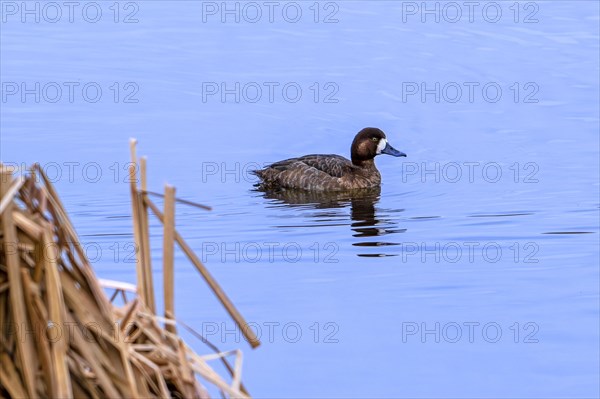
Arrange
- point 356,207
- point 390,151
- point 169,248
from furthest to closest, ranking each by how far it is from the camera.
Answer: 1. point 390,151
2. point 356,207
3. point 169,248

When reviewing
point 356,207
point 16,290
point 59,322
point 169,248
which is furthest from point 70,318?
point 356,207

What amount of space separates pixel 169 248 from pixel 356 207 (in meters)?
11.0

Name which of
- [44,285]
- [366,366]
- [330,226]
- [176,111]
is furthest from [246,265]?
[44,285]

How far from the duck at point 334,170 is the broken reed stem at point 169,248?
37.4 feet

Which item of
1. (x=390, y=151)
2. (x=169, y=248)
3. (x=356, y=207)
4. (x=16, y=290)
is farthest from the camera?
(x=390, y=151)

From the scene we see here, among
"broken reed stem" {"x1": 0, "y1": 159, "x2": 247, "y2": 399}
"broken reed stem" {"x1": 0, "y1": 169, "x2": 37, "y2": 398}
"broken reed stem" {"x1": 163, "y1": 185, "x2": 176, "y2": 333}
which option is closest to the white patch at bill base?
"broken reed stem" {"x1": 163, "y1": 185, "x2": 176, "y2": 333}

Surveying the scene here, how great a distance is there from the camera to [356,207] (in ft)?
50.7

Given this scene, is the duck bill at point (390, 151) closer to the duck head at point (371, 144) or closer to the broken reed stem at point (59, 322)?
the duck head at point (371, 144)

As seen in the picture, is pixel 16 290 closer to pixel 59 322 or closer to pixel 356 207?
pixel 59 322

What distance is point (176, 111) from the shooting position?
1800 cm

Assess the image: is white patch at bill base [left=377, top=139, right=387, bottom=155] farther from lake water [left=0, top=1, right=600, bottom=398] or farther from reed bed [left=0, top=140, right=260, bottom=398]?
reed bed [left=0, top=140, right=260, bottom=398]

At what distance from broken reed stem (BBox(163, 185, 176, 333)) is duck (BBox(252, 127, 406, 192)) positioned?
11.4m

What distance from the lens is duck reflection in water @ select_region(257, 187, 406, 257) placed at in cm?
1359

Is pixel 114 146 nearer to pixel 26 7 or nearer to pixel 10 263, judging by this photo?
pixel 26 7
